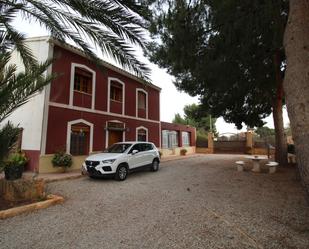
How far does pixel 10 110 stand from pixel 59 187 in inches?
190

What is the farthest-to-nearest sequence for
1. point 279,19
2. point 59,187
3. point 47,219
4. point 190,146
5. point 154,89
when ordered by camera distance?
point 190,146 < point 154,89 < point 59,187 < point 279,19 < point 47,219

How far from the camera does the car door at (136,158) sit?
10.0 meters

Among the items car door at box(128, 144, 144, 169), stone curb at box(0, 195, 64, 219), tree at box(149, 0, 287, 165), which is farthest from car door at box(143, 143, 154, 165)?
stone curb at box(0, 195, 64, 219)

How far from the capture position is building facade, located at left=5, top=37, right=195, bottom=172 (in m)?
10.6

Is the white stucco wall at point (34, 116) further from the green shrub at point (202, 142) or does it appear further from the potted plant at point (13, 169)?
the green shrub at point (202, 142)

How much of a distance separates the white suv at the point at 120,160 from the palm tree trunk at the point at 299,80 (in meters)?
6.98

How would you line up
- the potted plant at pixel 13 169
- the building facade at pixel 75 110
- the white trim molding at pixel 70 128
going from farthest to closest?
the white trim molding at pixel 70 128
the building facade at pixel 75 110
the potted plant at pixel 13 169

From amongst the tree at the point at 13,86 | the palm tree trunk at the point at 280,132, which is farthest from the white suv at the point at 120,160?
the palm tree trunk at the point at 280,132

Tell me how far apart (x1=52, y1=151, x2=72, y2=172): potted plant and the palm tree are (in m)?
6.22

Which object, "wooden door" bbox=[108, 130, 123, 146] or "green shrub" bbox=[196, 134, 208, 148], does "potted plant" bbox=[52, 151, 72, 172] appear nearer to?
"wooden door" bbox=[108, 130, 123, 146]

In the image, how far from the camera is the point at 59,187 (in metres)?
7.96

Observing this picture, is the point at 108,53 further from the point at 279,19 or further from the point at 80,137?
the point at 80,137

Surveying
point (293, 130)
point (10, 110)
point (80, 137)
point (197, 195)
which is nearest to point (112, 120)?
point (80, 137)

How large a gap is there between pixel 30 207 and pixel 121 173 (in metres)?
4.32
